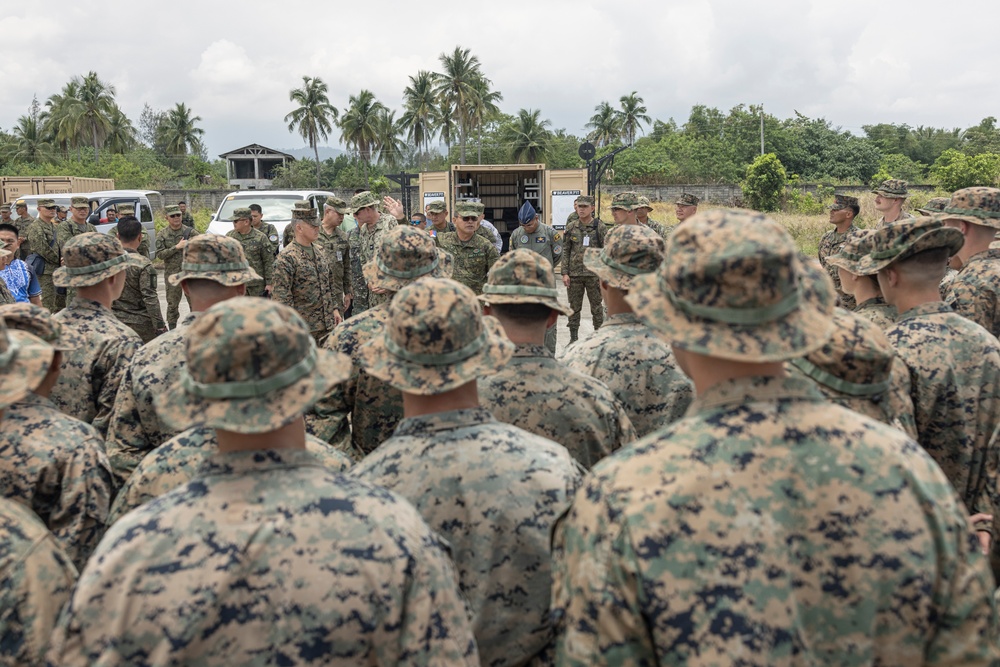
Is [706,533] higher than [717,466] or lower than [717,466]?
lower

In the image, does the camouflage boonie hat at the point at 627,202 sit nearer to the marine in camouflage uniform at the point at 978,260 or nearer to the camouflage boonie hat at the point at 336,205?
the camouflage boonie hat at the point at 336,205

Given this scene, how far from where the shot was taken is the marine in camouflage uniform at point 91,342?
12.9 feet

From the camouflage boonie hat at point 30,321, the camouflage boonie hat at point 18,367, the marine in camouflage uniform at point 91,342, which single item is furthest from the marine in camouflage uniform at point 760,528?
the marine in camouflage uniform at point 91,342

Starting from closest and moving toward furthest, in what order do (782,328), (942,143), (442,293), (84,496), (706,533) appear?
(706,533) < (782,328) < (442,293) < (84,496) < (942,143)

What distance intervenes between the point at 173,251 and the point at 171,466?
33.0ft

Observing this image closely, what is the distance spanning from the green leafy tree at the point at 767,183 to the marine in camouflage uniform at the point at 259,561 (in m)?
32.5

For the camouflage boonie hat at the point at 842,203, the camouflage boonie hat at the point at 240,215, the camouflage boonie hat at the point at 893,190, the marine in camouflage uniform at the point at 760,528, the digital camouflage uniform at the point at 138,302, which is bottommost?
the digital camouflage uniform at the point at 138,302

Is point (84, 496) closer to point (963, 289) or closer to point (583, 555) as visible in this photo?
point (583, 555)

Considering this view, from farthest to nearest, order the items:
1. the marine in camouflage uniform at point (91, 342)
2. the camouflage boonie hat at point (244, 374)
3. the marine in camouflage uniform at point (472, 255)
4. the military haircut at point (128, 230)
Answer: the marine in camouflage uniform at point (472, 255), the military haircut at point (128, 230), the marine in camouflage uniform at point (91, 342), the camouflage boonie hat at point (244, 374)

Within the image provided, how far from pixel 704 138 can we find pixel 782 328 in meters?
59.4

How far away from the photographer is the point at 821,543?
163cm

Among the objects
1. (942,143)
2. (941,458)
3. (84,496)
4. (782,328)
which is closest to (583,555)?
(782,328)

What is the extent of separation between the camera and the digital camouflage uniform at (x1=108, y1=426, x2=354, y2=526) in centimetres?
259

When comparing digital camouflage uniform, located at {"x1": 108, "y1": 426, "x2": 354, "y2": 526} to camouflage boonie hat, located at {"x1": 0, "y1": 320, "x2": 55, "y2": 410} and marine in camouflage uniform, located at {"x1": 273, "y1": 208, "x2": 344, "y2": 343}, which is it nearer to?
camouflage boonie hat, located at {"x1": 0, "y1": 320, "x2": 55, "y2": 410}
